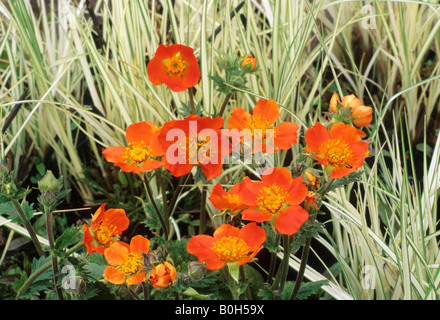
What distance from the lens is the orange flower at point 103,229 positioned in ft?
2.00

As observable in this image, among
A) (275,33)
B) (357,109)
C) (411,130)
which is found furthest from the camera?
(411,130)

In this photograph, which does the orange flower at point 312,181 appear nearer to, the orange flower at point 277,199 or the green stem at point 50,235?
the orange flower at point 277,199

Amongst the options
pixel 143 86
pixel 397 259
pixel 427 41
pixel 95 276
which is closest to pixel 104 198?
pixel 143 86

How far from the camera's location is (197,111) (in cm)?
71

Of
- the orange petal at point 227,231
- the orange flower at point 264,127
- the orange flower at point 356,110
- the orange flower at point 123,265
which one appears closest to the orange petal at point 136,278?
the orange flower at point 123,265

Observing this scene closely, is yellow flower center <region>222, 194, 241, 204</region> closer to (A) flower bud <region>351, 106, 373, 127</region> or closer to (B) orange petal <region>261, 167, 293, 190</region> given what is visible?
(B) orange petal <region>261, 167, 293, 190</region>

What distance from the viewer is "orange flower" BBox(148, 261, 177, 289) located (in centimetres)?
54

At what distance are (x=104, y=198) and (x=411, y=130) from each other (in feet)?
2.41

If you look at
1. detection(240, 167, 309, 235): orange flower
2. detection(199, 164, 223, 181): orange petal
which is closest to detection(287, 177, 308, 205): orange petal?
detection(240, 167, 309, 235): orange flower

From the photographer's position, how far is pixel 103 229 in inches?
25.1

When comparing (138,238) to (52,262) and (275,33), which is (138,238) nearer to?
(52,262)

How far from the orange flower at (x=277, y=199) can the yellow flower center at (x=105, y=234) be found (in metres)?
0.19

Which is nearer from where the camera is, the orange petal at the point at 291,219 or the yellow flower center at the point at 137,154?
the orange petal at the point at 291,219

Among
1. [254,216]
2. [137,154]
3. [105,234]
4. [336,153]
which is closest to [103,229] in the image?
[105,234]
